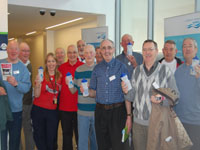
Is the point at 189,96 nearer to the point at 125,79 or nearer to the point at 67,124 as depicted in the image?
the point at 125,79

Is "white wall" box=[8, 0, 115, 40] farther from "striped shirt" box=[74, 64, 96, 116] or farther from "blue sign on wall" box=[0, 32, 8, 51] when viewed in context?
"striped shirt" box=[74, 64, 96, 116]

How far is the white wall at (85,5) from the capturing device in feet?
20.5

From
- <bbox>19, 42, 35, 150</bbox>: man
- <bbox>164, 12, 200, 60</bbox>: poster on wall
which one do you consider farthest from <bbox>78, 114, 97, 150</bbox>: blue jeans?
<bbox>164, 12, 200, 60</bbox>: poster on wall

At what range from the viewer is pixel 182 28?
438cm

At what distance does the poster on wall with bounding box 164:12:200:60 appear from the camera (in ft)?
13.4

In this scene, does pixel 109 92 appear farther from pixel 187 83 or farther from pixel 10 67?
pixel 10 67

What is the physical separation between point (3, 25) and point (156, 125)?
3540 mm

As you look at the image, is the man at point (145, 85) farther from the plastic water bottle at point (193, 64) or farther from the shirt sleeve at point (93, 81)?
the shirt sleeve at point (93, 81)

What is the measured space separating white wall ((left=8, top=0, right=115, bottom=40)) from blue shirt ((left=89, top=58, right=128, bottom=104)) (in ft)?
13.5

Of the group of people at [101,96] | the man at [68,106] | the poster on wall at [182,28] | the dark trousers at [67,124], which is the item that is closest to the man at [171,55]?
the group of people at [101,96]

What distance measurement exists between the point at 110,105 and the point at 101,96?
157mm

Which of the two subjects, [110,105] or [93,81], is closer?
[110,105]

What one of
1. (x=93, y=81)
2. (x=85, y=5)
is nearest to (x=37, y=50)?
(x=85, y=5)

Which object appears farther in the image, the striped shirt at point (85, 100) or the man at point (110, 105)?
the striped shirt at point (85, 100)
